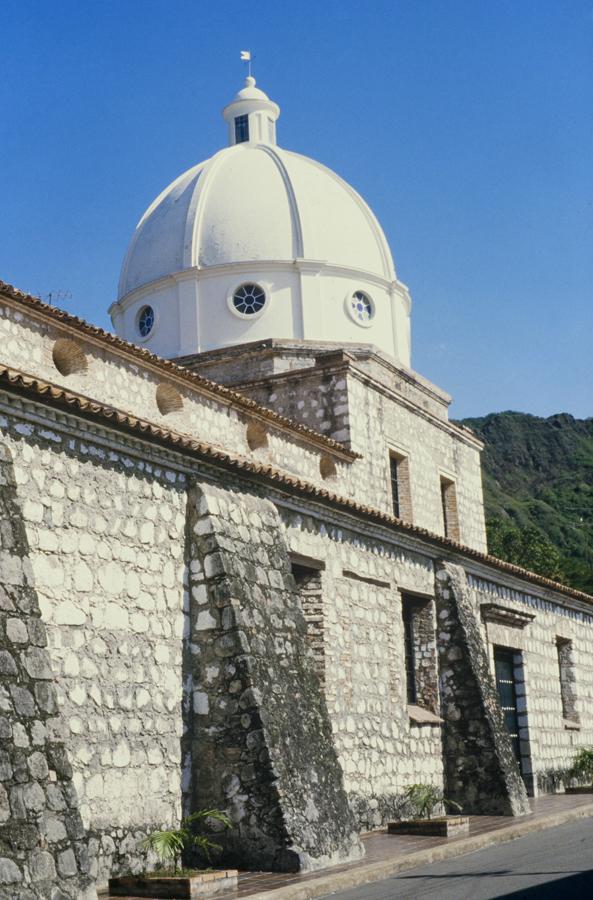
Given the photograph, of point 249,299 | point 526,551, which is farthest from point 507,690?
point 526,551

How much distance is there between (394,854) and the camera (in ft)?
34.9

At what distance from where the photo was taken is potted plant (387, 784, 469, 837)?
40.1 feet

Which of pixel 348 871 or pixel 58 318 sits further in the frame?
pixel 58 318

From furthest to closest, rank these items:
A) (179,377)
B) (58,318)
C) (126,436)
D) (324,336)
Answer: (324,336)
(179,377)
(58,318)
(126,436)

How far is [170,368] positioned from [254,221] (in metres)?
7.69

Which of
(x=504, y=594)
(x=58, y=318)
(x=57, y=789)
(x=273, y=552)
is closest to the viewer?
(x=57, y=789)

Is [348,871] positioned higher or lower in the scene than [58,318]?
lower

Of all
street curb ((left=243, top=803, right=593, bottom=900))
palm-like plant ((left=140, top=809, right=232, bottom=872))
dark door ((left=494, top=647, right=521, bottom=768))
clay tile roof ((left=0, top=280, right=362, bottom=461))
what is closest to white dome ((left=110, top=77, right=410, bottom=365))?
clay tile roof ((left=0, top=280, right=362, bottom=461))

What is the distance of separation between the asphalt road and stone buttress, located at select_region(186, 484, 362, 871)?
2.82 feet

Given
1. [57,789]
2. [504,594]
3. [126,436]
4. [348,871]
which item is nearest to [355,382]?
[504,594]

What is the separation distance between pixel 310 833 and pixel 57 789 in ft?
10.1

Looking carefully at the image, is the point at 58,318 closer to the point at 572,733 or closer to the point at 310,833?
the point at 310,833

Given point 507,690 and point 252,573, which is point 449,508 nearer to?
point 507,690

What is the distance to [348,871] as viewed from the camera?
31.1ft
